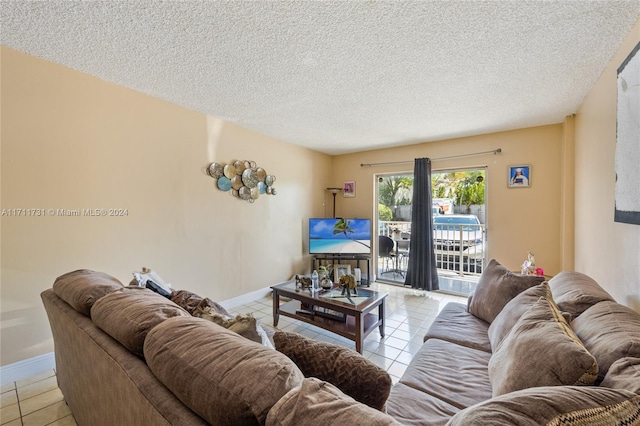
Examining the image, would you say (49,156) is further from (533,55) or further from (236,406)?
(533,55)

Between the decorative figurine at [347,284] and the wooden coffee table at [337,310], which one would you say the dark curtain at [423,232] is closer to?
the wooden coffee table at [337,310]

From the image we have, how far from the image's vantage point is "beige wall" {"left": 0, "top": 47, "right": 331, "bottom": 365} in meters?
2.00

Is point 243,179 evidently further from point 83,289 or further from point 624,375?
point 624,375

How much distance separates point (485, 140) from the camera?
3.80m

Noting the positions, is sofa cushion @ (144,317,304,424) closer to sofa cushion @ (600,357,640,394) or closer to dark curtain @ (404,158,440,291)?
sofa cushion @ (600,357,640,394)

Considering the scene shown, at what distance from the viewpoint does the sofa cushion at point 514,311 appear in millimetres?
1445

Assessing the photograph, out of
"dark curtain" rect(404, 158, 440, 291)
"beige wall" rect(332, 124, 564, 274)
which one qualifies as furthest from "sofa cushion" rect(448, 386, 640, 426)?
"dark curtain" rect(404, 158, 440, 291)

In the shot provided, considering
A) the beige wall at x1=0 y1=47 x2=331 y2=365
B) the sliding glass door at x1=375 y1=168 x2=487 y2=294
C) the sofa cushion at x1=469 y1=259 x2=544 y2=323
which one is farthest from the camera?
the sliding glass door at x1=375 y1=168 x2=487 y2=294

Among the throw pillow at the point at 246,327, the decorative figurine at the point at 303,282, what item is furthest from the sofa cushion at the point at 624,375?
the decorative figurine at the point at 303,282

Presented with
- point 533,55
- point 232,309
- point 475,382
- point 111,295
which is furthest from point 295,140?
point 475,382

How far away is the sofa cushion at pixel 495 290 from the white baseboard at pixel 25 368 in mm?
3346

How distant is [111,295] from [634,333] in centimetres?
211

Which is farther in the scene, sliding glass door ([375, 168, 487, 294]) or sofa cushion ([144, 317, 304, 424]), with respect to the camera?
sliding glass door ([375, 168, 487, 294])

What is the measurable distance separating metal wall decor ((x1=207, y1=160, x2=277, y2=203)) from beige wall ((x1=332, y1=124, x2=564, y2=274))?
2.52m
